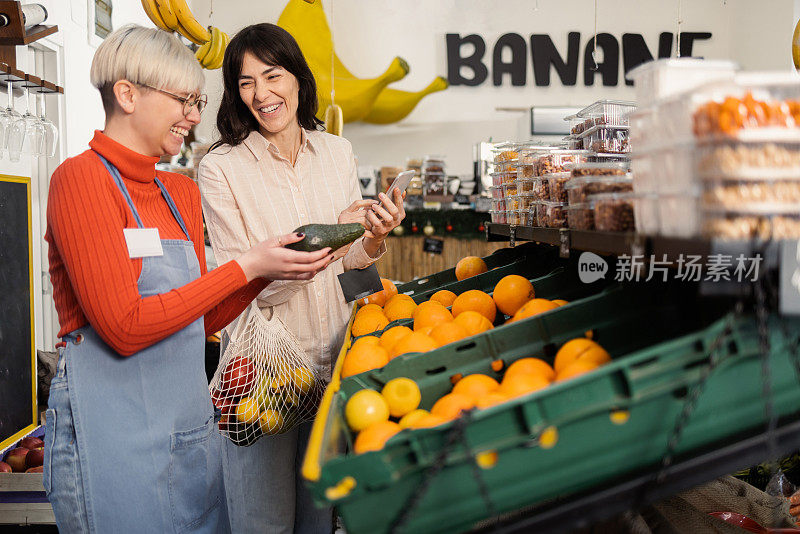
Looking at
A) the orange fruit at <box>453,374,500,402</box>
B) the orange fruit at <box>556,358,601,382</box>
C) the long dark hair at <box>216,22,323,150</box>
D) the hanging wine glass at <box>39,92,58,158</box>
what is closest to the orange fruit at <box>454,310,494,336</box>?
the orange fruit at <box>453,374,500,402</box>

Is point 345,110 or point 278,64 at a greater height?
point 345,110

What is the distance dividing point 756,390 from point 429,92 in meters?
6.21

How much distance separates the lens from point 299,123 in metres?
2.24

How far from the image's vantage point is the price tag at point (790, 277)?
89 cm

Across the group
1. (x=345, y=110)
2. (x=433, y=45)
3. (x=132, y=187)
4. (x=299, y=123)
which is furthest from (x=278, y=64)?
(x=433, y=45)

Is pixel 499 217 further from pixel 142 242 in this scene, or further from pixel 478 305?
pixel 142 242

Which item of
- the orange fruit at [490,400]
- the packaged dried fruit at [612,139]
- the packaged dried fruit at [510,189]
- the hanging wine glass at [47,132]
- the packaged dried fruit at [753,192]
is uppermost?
the hanging wine glass at [47,132]

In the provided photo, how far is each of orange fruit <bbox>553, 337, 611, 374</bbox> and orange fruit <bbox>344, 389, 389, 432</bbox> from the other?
0.99 feet

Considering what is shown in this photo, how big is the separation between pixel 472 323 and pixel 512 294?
0.69 feet

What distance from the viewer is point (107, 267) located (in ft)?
4.26

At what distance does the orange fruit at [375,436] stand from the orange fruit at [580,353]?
0.29 m

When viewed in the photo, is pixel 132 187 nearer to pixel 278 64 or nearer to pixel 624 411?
pixel 278 64

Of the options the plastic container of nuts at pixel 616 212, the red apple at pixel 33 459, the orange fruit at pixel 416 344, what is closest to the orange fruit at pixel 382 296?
the orange fruit at pixel 416 344

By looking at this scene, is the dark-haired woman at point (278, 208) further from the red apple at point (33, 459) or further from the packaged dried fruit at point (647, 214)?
the red apple at point (33, 459)
